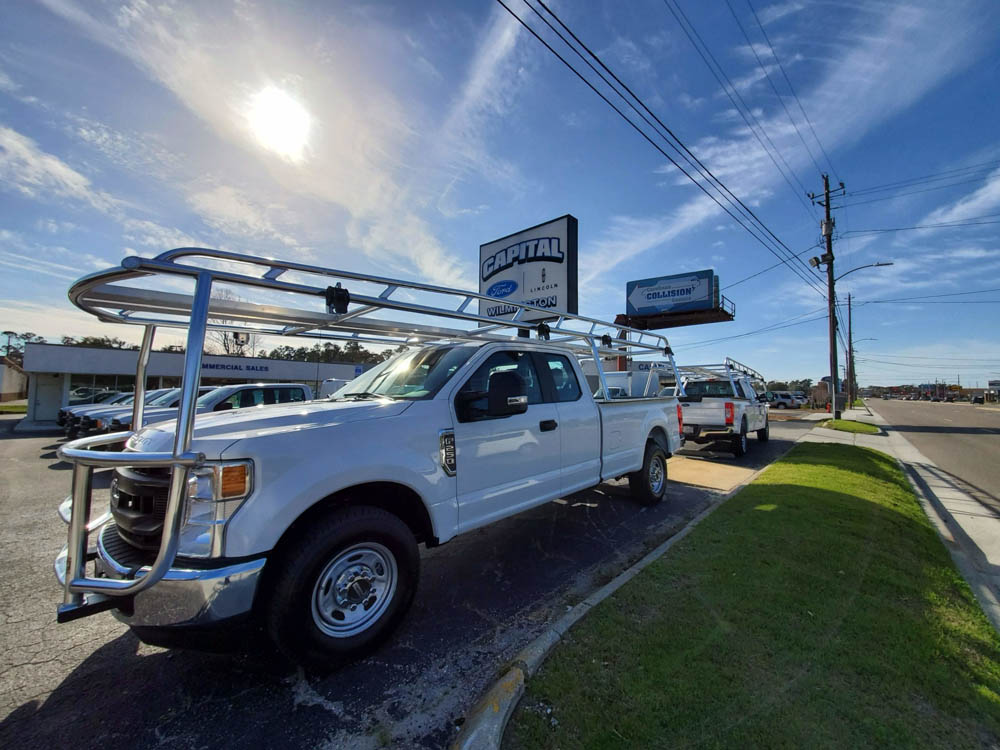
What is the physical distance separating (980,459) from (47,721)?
17892mm

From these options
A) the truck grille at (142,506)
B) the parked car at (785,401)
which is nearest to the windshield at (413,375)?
the truck grille at (142,506)

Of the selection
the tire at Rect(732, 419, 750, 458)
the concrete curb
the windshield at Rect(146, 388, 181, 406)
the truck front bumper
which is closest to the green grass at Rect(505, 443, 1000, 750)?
the concrete curb

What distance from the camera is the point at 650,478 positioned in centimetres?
616

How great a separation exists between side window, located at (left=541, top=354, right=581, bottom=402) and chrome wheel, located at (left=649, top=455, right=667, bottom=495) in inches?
85.8

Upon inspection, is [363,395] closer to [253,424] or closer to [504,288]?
[253,424]

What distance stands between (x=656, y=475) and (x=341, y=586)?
492 cm

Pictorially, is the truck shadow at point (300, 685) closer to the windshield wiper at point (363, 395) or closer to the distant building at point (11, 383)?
the windshield wiper at point (363, 395)

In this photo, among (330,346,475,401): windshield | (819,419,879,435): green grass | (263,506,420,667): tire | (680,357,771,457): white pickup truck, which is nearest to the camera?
(263,506,420,667): tire

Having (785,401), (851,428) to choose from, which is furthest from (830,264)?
(785,401)

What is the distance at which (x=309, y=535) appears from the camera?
2.45 meters

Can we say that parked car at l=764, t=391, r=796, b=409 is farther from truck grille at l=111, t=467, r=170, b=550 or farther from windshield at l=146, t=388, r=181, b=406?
truck grille at l=111, t=467, r=170, b=550

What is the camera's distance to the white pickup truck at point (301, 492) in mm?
2135

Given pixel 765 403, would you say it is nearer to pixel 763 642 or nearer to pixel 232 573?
pixel 763 642

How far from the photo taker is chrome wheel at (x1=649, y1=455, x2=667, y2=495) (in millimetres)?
6199
